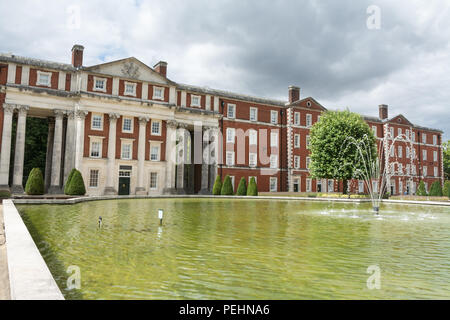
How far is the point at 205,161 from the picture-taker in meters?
45.8

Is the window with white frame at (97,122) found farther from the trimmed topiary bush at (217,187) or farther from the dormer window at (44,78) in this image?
the trimmed topiary bush at (217,187)

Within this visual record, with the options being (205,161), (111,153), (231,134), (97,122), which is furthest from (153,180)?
(231,134)

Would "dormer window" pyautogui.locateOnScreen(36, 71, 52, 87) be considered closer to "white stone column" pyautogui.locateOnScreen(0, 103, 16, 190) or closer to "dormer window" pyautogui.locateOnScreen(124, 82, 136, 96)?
"white stone column" pyautogui.locateOnScreen(0, 103, 16, 190)

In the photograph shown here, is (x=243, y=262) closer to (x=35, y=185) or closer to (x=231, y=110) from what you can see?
(x=35, y=185)

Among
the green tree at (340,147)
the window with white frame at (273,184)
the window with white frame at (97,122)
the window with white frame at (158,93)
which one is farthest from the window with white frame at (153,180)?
the green tree at (340,147)

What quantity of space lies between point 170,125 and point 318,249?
36.4m

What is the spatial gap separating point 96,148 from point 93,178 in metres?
3.63

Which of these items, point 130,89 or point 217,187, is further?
point 217,187

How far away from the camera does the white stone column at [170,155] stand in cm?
4228

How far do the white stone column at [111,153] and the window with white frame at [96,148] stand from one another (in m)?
1.16

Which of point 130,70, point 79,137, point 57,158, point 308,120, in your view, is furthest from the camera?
point 308,120
